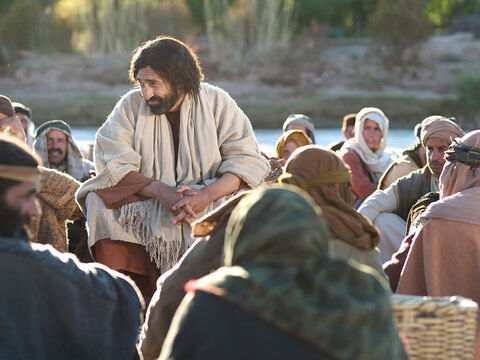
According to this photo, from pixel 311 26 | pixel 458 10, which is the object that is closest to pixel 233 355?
pixel 311 26

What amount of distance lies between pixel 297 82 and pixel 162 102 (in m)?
31.0

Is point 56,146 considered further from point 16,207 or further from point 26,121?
point 16,207

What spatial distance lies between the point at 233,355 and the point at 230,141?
114 inches

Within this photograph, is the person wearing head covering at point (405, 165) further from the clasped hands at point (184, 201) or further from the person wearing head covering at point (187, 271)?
the person wearing head covering at point (187, 271)

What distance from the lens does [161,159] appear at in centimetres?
506

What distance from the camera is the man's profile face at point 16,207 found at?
2.79m

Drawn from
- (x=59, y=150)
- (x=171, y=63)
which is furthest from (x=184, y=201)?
(x=59, y=150)

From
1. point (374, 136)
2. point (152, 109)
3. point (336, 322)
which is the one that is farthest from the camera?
→ point (374, 136)

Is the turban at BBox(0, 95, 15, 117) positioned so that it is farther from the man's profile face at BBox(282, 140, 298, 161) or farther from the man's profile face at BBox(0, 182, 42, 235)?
the man's profile face at BBox(282, 140, 298, 161)

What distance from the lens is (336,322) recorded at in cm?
225

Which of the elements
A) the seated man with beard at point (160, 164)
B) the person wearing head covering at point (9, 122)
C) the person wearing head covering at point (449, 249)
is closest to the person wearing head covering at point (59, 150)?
the person wearing head covering at point (9, 122)

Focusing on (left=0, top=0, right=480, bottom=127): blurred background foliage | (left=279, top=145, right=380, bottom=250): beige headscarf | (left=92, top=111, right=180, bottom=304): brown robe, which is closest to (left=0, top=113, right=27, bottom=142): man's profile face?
(left=92, top=111, right=180, bottom=304): brown robe

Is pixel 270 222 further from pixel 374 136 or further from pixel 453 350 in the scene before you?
pixel 374 136

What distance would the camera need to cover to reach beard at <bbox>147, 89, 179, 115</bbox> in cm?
490
